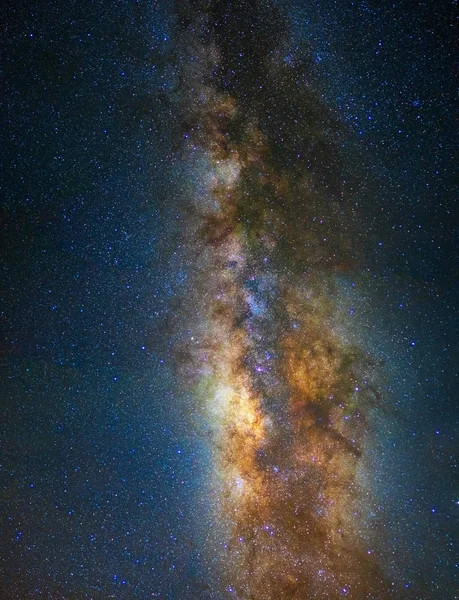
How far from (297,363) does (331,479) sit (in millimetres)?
1542

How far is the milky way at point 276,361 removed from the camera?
5.25 meters

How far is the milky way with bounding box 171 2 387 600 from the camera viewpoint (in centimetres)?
525

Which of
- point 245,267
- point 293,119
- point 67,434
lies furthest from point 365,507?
point 293,119

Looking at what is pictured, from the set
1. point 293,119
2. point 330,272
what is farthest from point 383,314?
point 293,119

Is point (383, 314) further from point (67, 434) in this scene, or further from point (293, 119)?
point (67, 434)

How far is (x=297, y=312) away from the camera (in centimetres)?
545

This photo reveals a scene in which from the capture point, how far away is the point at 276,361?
18.1 feet

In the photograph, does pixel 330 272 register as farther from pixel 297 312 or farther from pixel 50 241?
pixel 50 241

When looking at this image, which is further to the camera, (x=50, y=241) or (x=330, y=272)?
(x=330, y=272)

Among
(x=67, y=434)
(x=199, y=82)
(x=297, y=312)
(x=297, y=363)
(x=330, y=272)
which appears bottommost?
(x=67, y=434)

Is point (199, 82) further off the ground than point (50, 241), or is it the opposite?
point (199, 82)

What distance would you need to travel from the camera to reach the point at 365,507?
18.2ft

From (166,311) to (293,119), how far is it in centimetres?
271

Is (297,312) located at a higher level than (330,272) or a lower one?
lower
